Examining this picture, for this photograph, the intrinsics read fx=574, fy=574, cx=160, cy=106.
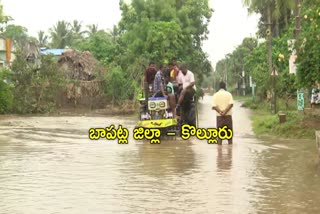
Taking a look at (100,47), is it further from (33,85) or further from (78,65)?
(33,85)

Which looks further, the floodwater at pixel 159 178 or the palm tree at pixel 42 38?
the palm tree at pixel 42 38

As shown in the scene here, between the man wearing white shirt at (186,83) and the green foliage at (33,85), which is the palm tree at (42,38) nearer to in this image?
the green foliage at (33,85)

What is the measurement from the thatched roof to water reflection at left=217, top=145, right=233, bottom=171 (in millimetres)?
29334

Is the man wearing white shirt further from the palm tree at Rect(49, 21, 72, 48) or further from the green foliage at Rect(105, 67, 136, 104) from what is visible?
the palm tree at Rect(49, 21, 72, 48)

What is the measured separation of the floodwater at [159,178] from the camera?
6.74 meters

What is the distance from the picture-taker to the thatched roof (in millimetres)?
42331

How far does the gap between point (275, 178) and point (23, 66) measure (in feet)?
88.1

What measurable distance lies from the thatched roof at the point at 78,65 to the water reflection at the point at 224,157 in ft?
96.2

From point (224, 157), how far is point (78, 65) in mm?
32939

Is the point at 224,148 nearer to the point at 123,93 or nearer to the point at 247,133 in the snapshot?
the point at 247,133
